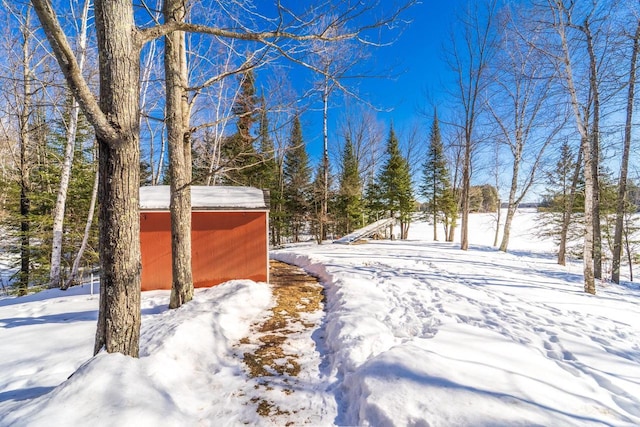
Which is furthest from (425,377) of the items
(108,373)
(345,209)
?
(345,209)

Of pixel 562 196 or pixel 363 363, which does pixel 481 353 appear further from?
pixel 562 196

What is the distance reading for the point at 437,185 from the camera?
21.2 m

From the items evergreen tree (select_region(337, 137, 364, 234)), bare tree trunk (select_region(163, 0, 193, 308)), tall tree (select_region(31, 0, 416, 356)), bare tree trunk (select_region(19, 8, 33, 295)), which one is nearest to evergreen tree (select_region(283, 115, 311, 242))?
evergreen tree (select_region(337, 137, 364, 234))

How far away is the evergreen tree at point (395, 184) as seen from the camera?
19734 millimetres

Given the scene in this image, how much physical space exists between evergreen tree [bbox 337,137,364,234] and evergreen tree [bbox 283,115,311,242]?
8.82ft

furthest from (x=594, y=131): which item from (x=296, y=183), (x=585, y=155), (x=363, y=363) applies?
(x=296, y=183)

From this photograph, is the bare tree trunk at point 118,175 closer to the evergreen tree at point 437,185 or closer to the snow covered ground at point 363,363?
the snow covered ground at point 363,363

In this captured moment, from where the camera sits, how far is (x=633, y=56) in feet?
22.6

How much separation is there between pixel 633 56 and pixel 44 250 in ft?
63.2

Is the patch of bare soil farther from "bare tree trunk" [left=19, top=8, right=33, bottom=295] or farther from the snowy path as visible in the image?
"bare tree trunk" [left=19, top=8, right=33, bottom=295]

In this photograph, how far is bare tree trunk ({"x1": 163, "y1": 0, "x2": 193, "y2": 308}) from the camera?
429 cm

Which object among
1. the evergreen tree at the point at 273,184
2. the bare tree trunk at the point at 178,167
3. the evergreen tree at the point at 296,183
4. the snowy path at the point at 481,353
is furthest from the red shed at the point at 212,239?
the evergreen tree at the point at 296,183

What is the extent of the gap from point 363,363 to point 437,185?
2128 cm

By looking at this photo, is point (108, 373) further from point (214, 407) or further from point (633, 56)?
point (633, 56)
